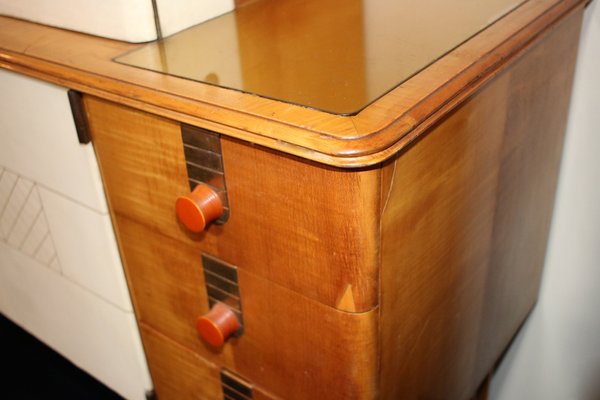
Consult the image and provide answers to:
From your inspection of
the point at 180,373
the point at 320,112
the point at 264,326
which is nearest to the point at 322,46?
the point at 320,112

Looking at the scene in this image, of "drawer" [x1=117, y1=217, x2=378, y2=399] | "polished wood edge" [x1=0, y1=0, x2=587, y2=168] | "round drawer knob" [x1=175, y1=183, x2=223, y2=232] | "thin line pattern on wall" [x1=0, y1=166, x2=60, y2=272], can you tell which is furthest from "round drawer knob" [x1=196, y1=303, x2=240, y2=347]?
"thin line pattern on wall" [x1=0, y1=166, x2=60, y2=272]

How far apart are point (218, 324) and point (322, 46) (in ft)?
1.33

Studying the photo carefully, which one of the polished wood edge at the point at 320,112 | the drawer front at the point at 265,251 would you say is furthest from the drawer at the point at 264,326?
the polished wood edge at the point at 320,112

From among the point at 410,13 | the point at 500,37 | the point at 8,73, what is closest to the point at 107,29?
the point at 8,73

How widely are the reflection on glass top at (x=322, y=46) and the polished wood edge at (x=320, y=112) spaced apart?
0.02 metres

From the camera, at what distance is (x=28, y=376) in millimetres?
1498

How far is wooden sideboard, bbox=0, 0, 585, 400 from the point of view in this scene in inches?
25.4

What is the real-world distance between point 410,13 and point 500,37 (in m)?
0.19

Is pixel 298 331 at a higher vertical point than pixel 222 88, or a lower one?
lower

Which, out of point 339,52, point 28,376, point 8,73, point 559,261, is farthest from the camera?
point 28,376

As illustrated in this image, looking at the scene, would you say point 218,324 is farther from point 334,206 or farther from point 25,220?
point 25,220

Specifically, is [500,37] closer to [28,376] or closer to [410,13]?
[410,13]

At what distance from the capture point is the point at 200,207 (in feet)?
2.40

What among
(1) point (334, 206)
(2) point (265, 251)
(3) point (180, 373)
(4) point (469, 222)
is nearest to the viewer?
(1) point (334, 206)
